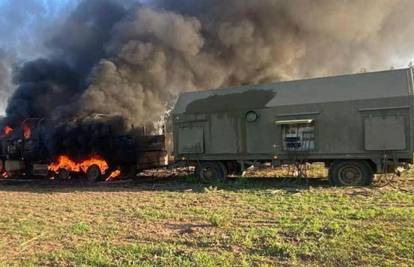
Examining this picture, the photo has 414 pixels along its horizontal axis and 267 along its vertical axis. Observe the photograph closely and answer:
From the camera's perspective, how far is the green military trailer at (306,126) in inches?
535

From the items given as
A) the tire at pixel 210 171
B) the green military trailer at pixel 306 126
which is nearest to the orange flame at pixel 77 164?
the green military trailer at pixel 306 126

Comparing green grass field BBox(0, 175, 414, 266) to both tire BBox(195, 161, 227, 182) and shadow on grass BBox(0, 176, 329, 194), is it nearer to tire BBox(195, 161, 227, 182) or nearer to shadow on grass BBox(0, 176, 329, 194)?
shadow on grass BBox(0, 176, 329, 194)

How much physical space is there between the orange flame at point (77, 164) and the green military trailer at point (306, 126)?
13.3ft

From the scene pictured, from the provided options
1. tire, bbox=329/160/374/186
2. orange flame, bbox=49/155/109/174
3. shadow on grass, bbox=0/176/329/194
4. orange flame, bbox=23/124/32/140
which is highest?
orange flame, bbox=23/124/32/140

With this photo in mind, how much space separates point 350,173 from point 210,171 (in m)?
4.68

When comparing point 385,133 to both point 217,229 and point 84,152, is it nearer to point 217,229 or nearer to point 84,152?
point 217,229

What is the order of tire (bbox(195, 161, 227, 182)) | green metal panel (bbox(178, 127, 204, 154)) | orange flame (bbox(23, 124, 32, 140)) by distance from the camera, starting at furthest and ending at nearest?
orange flame (bbox(23, 124, 32, 140))
green metal panel (bbox(178, 127, 204, 154))
tire (bbox(195, 161, 227, 182))

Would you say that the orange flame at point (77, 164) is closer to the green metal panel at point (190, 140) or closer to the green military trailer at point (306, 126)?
the green military trailer at point (306, 126)

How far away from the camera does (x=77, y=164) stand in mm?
20828

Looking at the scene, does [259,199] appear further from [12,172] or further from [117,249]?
[12,172]

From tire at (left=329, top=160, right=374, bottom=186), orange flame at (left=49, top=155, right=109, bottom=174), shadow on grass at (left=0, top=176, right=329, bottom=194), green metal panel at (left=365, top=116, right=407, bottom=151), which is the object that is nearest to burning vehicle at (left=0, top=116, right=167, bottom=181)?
orange flame at (left=49, top=155, right=109, bottom=174)

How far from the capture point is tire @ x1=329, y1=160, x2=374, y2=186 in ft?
46.2

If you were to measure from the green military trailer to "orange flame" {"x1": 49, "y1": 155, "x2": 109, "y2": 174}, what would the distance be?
13.3 feet

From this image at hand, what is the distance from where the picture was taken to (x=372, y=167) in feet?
46.7
